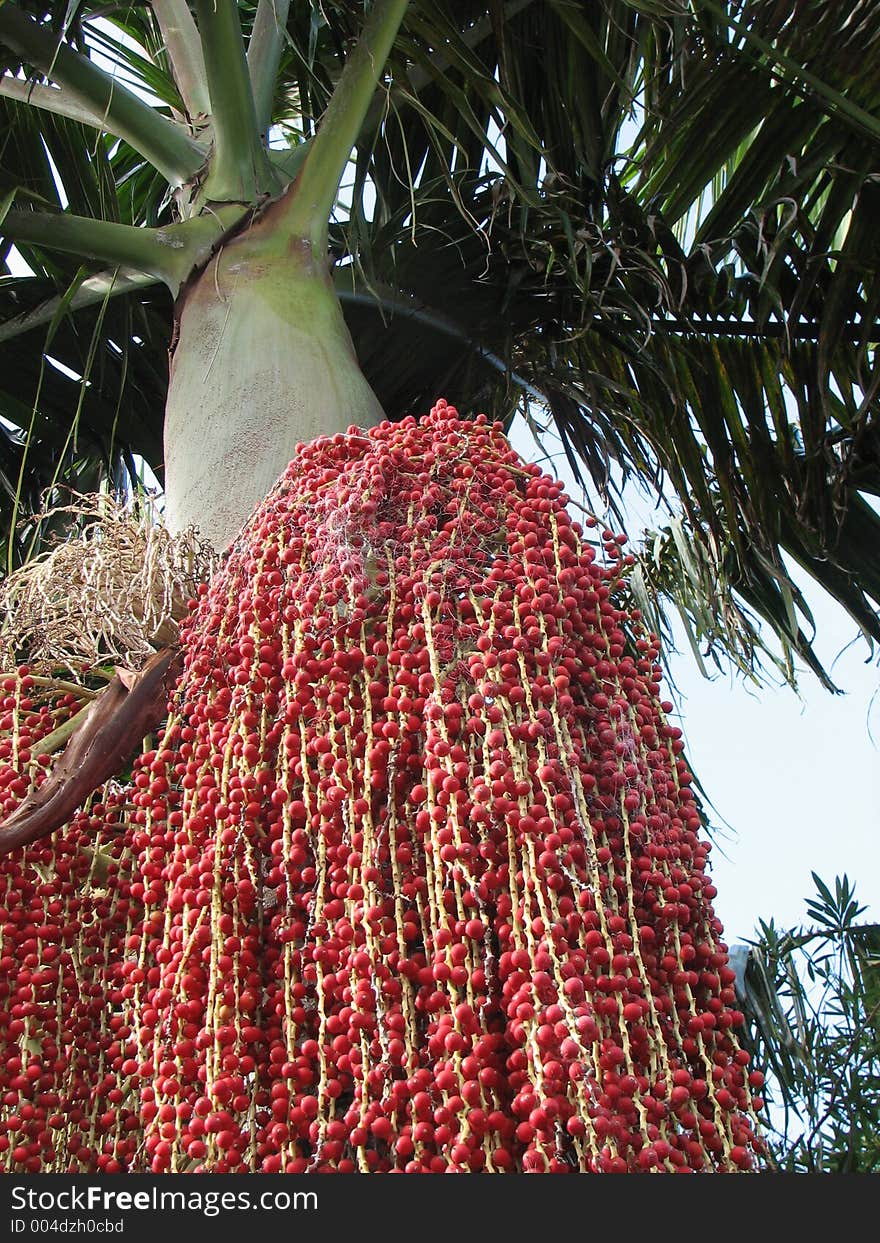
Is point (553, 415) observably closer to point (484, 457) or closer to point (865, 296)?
point (865, 296)

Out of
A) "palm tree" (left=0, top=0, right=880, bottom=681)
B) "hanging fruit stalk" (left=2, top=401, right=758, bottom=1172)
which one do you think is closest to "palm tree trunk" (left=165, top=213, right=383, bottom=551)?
"palm tree" (left=0, top=0, right=880, bottom=681)

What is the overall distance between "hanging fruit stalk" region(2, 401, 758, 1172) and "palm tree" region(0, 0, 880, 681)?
0.43 meters

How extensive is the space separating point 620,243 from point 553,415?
21.9 inches

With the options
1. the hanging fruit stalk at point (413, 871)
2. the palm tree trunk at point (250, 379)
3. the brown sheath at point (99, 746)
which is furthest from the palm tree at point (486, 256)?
the hanging fruit stalk at point (413, 871)

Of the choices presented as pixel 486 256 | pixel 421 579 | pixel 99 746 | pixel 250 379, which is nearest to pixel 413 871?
pixel 421 579

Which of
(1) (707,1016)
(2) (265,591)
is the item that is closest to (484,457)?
(2) (265,591)

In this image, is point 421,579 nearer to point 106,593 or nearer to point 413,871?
point 413,871

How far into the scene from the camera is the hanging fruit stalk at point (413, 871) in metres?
1.11

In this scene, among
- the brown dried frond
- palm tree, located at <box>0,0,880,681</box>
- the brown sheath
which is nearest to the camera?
the brown sheath

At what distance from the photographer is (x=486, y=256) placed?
2572 mm

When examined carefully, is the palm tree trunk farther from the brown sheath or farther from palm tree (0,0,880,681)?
the brown sheath

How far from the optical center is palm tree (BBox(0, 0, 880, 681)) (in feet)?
6.70

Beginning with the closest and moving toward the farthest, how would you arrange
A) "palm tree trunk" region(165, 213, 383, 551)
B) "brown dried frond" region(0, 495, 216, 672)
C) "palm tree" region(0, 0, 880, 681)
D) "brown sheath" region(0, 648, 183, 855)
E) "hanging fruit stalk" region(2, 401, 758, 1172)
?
"hanging fruit stalk" region(2, 401, 758, 1172)
"brown sheath" region(0, 648, 183, 855)
"brown dried frond" region(0, 495, 216, 672)
"palm tree trunk" region(165, 213, 383, 551)
"palm tree" region(0, 0, 880, 681)

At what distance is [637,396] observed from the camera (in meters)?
2.56
